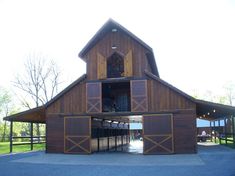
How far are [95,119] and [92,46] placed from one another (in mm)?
5109

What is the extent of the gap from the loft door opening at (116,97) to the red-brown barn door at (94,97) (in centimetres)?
241

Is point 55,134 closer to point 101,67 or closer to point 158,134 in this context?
point 101,67

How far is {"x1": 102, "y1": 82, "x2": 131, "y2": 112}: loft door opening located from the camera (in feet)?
75.0

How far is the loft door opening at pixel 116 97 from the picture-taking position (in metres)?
22.9

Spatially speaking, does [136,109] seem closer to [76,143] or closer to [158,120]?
[158,120]

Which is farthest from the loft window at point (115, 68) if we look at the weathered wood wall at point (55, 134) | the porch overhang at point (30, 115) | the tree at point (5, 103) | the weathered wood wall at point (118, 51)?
the tree at point (5, 103)

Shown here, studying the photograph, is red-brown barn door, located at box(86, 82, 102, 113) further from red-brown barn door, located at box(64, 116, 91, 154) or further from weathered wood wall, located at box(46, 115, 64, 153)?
weathered wood wall, located at box(46, 115, 64, 153)

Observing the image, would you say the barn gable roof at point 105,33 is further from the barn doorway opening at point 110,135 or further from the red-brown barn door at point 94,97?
the barn doorway opening at point 110,135

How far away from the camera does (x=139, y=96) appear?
19203 millimetres

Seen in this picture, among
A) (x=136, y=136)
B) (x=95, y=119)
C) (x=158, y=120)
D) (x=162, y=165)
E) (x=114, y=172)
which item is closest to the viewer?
(x=114, y=172)

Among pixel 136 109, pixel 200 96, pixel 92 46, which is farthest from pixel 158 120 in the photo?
pixel 200 96

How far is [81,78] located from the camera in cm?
2017

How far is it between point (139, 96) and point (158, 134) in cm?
262

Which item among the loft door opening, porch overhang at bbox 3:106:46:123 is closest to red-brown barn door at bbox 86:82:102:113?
the loft door opening
